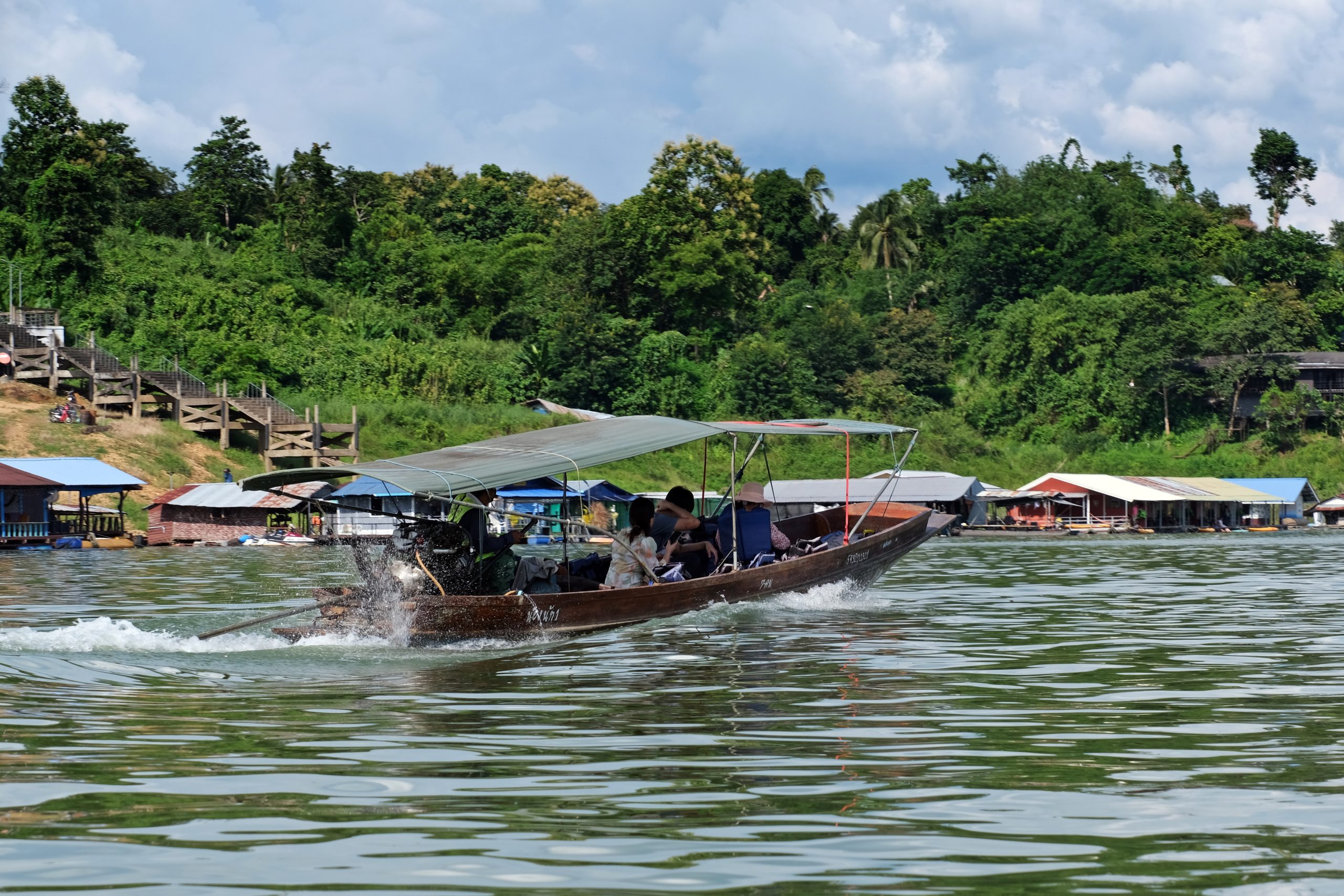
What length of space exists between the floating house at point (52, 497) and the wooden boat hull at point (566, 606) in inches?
1044

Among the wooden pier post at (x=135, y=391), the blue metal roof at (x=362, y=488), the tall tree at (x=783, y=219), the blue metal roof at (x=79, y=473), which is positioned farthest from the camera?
the tall tree at (x=783, y=219)

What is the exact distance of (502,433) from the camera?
56.8m

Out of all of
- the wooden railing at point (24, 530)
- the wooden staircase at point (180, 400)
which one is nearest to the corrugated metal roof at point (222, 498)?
the wooden railing at point (24, 530)

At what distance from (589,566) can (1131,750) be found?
28.9 feet

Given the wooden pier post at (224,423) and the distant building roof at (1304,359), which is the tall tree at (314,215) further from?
the distant building roof at (1304,359)

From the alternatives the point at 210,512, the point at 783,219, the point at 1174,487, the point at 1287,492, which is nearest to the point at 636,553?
the point at 210,512

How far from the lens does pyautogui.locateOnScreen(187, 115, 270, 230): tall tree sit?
70.5 m

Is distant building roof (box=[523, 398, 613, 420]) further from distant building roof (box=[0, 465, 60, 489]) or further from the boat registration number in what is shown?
the boat registration number

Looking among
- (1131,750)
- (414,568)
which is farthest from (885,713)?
(414,568)

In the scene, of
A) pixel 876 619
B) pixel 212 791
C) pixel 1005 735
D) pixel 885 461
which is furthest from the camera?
pixel 885 461

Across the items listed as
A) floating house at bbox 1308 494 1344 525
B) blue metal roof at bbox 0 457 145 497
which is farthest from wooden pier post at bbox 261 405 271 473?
floating house at bbox 1308 494 1344 525

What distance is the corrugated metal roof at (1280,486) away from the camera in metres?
64.1

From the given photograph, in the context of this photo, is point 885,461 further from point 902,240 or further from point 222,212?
point 222,212

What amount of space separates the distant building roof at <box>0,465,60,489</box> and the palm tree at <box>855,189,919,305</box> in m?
52.9
